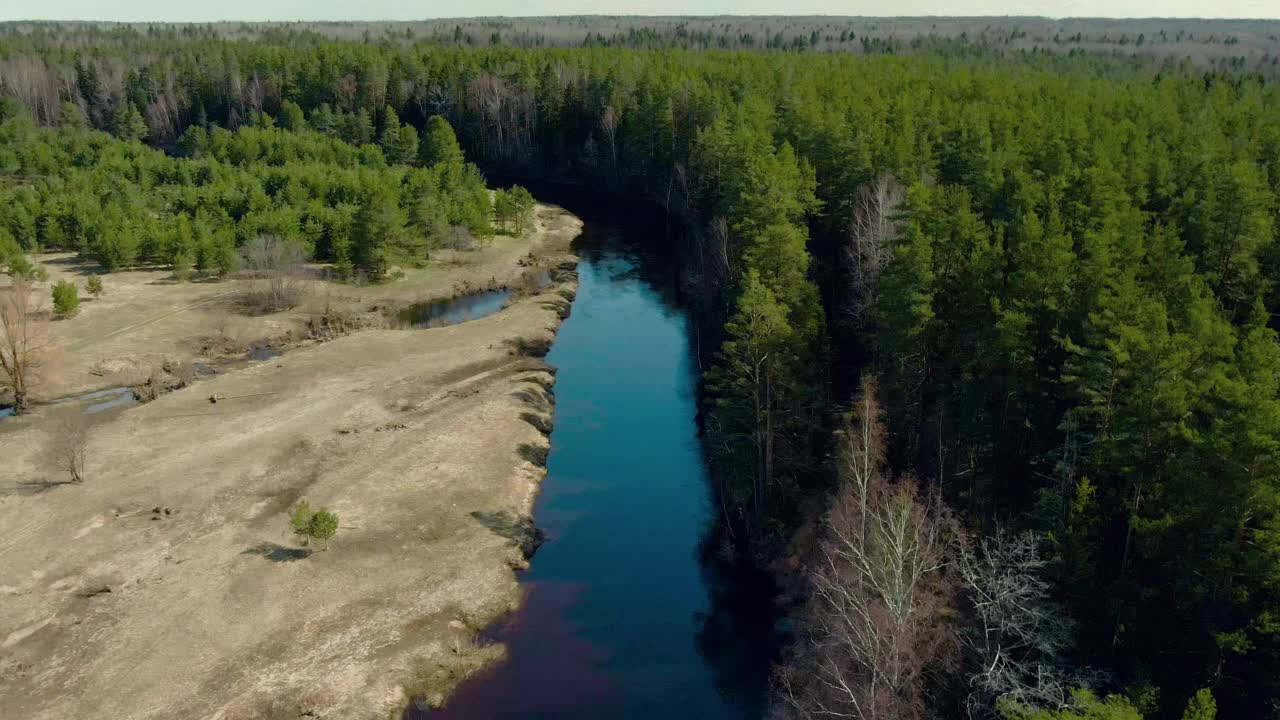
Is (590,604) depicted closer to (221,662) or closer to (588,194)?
(221,662)

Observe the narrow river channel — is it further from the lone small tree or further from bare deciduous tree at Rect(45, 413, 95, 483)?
bare deciduous tree at Rect(45, 413, 95, 483)

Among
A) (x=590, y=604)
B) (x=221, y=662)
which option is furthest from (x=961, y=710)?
(x=221, y=662)

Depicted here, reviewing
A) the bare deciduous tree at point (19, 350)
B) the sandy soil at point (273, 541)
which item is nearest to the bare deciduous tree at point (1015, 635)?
the sandy soil at point (273, 541)

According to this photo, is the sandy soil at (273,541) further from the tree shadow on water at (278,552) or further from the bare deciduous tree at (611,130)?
the bare deciduous tree at (611,130)

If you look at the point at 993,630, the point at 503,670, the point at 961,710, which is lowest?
the point at 503,670

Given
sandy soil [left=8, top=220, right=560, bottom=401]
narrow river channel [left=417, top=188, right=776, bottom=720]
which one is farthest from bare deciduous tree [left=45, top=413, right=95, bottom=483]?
narrow river channel [left=417, top=188, right=776, bottom=720]

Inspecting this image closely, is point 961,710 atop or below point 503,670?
atop
